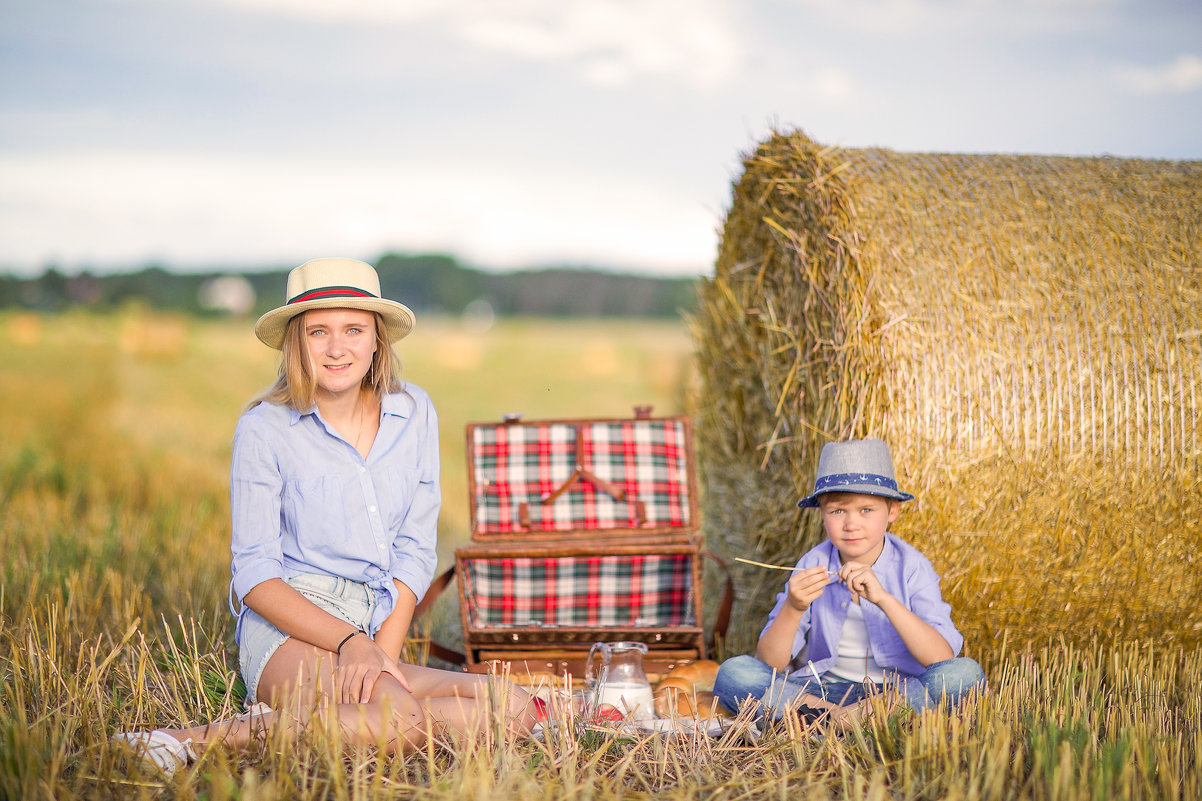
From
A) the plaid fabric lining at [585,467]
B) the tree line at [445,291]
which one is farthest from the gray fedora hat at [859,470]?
the tree line at [445,291]

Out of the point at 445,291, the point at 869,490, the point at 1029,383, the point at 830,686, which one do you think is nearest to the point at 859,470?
the point at 869,490

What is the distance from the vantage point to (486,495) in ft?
13.4

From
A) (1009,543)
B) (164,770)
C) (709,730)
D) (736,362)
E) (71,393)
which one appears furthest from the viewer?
(71,393)

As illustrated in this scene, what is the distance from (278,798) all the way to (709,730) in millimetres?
1343

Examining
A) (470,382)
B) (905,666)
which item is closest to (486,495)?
(905,666)

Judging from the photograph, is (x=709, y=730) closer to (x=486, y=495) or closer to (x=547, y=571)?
(x=547, y=571)

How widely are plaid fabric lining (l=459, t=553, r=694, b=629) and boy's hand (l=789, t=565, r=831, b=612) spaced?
117 cm

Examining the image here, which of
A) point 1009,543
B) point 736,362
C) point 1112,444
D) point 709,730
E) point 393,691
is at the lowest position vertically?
point 709,730

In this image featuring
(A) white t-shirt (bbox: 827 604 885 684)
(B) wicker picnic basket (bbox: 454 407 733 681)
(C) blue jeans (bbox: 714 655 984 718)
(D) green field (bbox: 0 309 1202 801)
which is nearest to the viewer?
(D) green field (bbox: 0 309 1202 801)

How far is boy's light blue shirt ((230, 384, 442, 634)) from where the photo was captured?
2893mm

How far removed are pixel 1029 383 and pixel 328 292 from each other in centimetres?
253

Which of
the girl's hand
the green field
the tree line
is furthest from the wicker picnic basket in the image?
the tree line

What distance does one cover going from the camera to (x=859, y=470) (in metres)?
3.00

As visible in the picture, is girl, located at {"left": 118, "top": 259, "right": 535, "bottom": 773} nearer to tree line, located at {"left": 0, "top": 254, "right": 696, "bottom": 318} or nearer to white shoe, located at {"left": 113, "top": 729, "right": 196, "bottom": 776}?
white shoe, located at {"left": 113, "top": 729, "right": 196, "bottom": 776}
